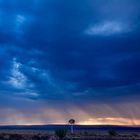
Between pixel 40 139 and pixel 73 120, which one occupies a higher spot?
pixel 73 120

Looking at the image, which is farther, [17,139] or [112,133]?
[112,133]

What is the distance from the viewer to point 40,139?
100 meters

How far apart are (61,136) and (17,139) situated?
12417mm

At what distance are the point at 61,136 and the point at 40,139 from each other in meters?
6.24

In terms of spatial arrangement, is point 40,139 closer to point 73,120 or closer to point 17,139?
point 17,139

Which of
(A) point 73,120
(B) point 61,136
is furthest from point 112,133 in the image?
(B) point 61,136

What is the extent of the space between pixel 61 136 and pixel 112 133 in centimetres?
3773

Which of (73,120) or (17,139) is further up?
(73,120)

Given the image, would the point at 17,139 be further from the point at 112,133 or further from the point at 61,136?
the point at 112,133

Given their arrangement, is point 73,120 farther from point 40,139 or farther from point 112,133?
point 40,139

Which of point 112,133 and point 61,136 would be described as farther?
point 112,133

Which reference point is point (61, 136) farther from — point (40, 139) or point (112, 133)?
Result: point (112, 133)

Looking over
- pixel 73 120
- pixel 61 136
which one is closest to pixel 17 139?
pixel 61 136

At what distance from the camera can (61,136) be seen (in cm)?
9806
